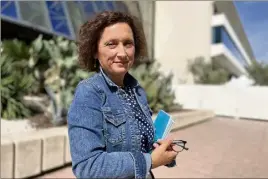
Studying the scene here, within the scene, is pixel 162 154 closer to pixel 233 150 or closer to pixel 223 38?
pixel 233 150

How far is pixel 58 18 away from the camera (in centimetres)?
1387

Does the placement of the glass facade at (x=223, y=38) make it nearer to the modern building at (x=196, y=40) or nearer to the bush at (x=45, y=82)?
the modern building at (x=196, y=40)

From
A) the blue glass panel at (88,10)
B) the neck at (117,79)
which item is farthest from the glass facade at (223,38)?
the neck at (117,79)

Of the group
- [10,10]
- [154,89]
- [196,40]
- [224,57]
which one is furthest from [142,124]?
[224,57]

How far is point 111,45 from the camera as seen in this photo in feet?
3.33

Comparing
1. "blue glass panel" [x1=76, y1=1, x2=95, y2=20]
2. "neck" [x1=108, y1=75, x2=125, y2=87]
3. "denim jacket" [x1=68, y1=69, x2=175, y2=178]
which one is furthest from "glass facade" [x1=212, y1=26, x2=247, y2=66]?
"denim jacket" [x1=68, y1=69, x2=175, y2=178]

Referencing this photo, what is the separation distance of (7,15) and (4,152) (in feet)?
30.4

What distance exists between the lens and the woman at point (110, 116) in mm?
896

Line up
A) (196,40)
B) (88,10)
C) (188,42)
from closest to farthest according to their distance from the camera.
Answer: (88,10), (188,42), (196,40)

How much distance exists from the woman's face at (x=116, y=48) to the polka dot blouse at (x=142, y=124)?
0.12 metres

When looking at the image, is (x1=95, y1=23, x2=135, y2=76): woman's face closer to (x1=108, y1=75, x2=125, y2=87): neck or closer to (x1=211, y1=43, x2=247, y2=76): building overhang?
(x1=108, y1=75, x2=125, y2=87): neck

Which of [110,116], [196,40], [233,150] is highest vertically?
[196,40]

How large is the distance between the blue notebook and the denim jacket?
0.12 metres

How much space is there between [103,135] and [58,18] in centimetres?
1382
